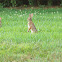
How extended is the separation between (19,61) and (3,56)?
25.4 inches

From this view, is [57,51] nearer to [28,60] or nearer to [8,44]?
[28,60]

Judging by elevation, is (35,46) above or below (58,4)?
above

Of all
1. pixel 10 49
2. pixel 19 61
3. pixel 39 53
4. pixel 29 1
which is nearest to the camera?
pixel 19 61

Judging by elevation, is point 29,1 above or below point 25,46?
below

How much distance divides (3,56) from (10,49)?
0.64 meters

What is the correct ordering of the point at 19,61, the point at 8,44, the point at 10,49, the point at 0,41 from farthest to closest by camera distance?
the point at 0,41 → the point at 8,44 → the point at 10,49 → the point at 19,61

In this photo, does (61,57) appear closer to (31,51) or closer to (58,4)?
(31,51)

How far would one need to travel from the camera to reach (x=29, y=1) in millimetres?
26969

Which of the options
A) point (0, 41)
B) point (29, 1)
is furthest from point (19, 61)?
point (29, 1)

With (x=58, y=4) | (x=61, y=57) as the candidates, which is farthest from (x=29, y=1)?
(x=61, y=57)

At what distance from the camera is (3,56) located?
5.76 m

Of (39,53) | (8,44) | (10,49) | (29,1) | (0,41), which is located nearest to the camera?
(39,53)

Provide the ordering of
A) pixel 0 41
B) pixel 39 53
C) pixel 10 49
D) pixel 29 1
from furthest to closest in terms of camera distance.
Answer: pixel 29 1, pixel 0 41, pixel 10 49, pixel 39 53

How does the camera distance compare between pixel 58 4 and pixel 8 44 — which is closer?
pixel 8 44
